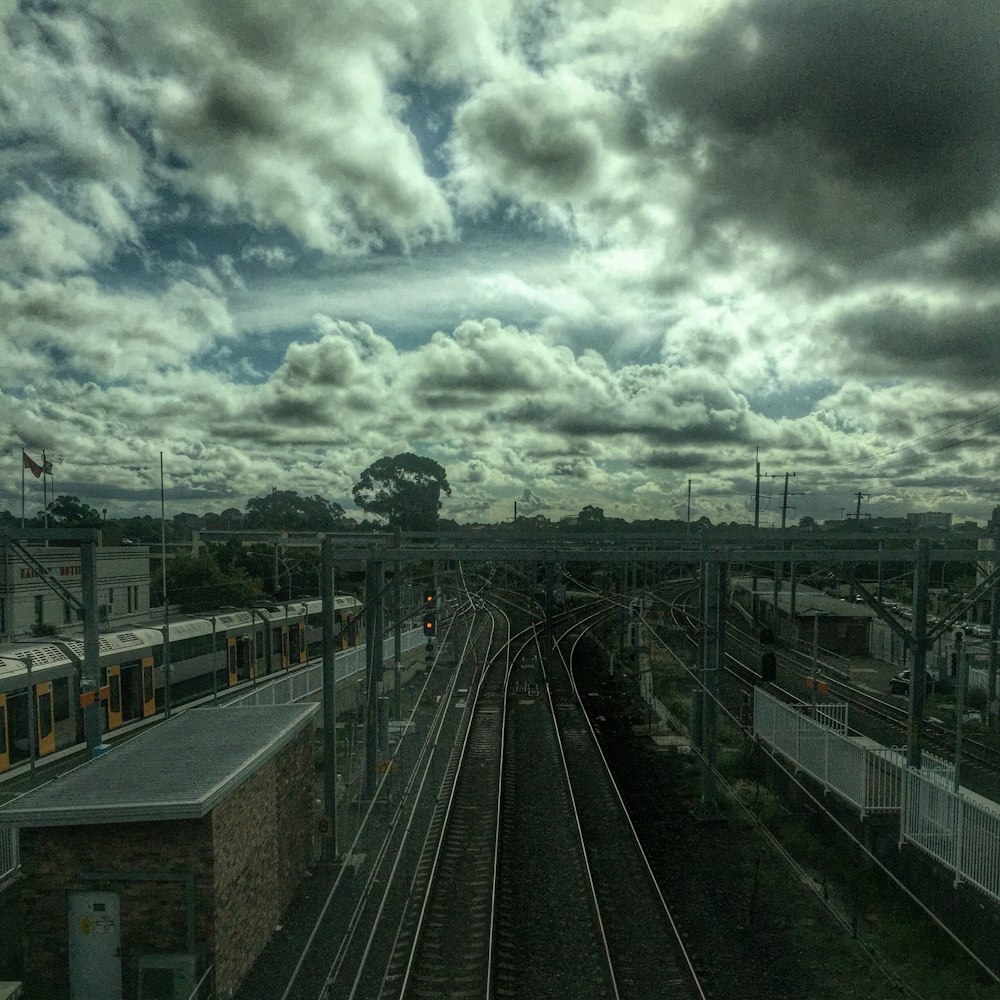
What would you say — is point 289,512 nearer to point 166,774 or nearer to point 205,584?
point 205,584

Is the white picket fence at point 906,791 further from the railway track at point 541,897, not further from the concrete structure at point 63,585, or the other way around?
the concrete structure at point 63,585

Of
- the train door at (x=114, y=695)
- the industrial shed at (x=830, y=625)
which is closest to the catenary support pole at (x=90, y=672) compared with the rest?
the train door at (x=114, y=695)

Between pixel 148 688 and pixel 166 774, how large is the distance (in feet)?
42.8

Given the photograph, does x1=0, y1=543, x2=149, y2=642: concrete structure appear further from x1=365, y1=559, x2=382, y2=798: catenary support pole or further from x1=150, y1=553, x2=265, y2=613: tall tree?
x1=365, y1=559, x2=382, y2=798: catenary support pole

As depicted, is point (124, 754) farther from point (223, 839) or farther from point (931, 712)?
point (931, 712)

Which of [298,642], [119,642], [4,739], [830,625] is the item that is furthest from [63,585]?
[830,625]

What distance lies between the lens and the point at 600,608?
61.4 meters

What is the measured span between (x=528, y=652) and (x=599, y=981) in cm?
3001

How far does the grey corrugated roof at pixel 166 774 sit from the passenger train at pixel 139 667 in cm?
204

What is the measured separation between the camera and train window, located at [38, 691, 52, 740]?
1716cm

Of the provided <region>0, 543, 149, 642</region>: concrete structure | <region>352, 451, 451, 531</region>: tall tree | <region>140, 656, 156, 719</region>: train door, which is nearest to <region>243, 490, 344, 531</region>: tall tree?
<region>352, 451, 451, 531</region>: tall tree

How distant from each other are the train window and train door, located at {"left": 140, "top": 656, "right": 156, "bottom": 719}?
3.61 m

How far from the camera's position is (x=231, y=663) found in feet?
84.4

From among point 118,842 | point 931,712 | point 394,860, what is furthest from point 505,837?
point 931,712
